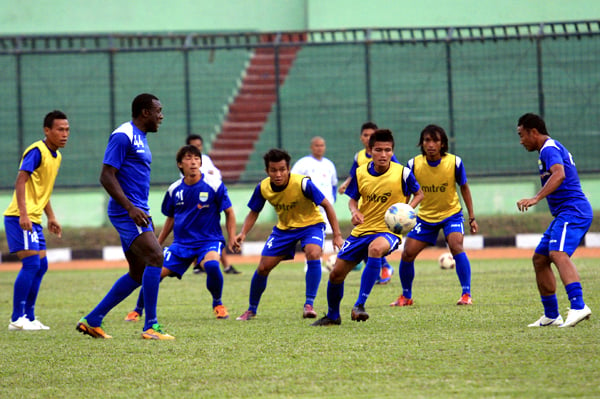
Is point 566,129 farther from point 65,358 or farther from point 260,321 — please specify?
point 65,358

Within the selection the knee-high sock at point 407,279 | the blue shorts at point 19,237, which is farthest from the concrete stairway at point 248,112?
the blue shorts at point 19,237

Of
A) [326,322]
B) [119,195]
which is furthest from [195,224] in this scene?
[119,195]

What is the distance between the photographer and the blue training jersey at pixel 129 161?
25.8ft

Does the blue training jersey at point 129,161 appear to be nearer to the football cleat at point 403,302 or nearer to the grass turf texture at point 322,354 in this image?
the grass turf texture at point 322,354

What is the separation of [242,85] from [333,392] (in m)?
16.7

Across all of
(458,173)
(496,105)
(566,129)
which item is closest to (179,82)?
(496,105)

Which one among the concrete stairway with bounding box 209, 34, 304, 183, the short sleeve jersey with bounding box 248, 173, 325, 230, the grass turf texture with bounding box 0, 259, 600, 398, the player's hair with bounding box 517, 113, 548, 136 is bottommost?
the grass turf texture with bounding box 0, 259, 600, 398

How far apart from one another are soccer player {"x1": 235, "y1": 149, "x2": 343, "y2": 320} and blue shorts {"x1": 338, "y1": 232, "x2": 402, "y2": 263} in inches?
31.7

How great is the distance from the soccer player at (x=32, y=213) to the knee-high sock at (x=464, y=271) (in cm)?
407

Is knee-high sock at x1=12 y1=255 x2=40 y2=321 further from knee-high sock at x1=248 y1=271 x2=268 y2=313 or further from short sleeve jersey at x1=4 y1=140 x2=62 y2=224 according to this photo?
knee-high sock at x1=248 y1=271 x2=268 y2=313

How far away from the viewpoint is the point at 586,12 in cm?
2450

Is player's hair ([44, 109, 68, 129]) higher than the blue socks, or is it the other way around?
player's hair ([44, 109, 68, 129])

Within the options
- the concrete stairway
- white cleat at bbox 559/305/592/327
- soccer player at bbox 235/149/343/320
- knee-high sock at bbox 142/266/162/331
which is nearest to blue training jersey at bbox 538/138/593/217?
white cleat at bbox 559/305/592/327

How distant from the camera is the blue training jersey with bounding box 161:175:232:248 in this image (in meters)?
10.0
